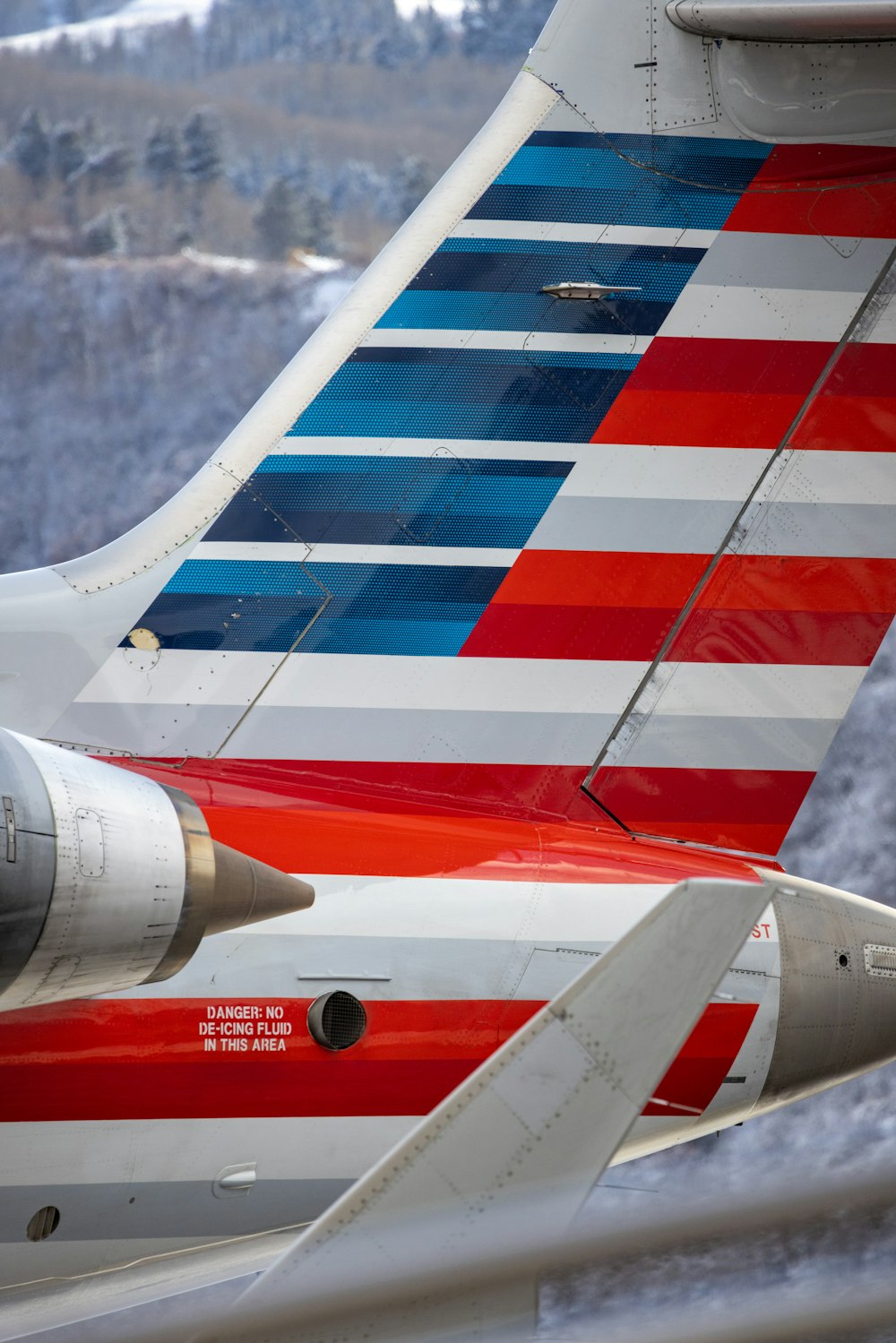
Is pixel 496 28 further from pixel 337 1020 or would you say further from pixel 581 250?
pixel 337 1020

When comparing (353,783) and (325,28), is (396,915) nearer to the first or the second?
(353,783)

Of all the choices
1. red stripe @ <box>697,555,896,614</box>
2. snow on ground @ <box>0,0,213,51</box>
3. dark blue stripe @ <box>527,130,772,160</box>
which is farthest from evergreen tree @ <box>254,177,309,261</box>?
red stripe @ <box>697,555,896,614</box>

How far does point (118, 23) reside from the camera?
2816cm

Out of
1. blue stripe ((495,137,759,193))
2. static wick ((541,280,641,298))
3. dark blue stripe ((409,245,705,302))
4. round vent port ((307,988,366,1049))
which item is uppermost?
blue stripe ((495,137,759,193))

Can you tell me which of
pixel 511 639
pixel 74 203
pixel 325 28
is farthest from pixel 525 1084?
pixel 325 28

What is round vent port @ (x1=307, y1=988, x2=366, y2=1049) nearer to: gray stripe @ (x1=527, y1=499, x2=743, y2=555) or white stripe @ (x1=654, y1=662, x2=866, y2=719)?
white stripe @ (x1=654, y1=662, x2=866, y2=719)

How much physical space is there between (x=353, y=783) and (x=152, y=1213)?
3.33 feet

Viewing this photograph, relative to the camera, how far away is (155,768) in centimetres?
311

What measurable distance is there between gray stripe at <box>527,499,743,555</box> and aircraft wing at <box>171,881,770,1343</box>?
144 cm

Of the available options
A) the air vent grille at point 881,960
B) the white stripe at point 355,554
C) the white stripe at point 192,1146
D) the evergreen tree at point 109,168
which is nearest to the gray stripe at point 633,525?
the white stripe at point 355,554

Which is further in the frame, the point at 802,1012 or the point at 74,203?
the point at 74,203

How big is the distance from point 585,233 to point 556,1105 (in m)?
2.20

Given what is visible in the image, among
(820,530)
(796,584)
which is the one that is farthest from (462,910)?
(820,530)

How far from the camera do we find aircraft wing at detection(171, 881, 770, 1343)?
1987mm
